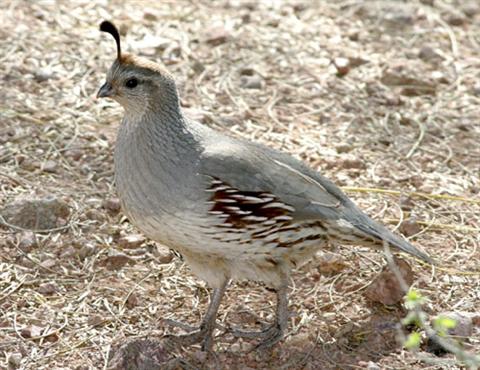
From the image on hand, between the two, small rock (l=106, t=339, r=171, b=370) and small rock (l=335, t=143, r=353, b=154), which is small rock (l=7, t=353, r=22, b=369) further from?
small rock (l=335, t=143, r=353, b=154)

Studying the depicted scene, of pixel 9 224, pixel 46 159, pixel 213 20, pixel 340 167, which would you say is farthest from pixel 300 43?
pixel 9 224

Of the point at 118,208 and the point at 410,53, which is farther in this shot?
the point at 410,53

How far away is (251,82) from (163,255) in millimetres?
1570

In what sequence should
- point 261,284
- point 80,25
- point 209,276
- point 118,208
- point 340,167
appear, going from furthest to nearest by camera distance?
1. point 80,25
2. point 340,167
3. point 118,208
4. point 261,284
5. point 209,276

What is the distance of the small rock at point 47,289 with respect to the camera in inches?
157

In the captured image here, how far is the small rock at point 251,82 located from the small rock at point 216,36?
42 cm

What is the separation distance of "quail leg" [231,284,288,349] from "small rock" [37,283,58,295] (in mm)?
762

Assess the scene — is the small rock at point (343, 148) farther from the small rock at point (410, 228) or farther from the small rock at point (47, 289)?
the small rock at point (47, 289)

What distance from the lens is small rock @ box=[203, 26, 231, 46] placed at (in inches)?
230

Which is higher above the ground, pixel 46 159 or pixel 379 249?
pixel 379 249

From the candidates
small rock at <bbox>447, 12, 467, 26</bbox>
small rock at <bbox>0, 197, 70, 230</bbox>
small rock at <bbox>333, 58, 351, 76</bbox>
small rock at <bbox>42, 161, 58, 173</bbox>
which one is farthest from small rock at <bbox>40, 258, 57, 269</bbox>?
small rock at <bbox>447, 12, 467, 26</bbox>

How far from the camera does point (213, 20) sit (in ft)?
20.0

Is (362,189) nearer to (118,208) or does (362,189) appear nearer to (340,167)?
(340,167)

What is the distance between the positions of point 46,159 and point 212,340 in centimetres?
148
